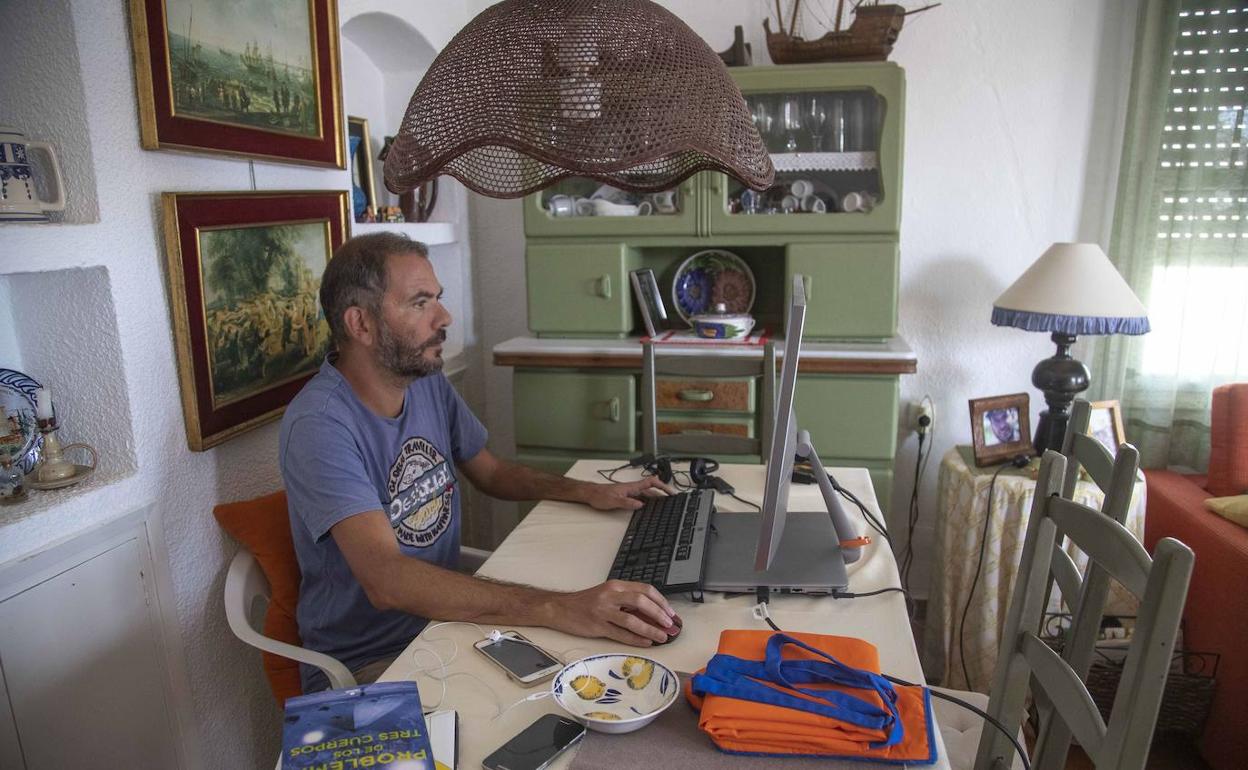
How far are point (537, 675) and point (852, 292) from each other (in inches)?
68.3

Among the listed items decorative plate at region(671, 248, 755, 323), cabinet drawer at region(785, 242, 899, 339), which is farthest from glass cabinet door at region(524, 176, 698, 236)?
cabinet drawer at region(785, 242, 899, 339)

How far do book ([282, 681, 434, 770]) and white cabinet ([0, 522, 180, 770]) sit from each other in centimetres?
68

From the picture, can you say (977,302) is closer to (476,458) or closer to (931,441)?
(931,441)

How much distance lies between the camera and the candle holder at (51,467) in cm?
131

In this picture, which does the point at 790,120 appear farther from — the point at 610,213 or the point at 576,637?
the point at 576,637

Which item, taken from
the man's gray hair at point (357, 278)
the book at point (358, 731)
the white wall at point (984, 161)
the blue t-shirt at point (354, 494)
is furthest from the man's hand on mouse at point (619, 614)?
the white wall at point (984, 161)

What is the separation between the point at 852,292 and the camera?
7.91ft

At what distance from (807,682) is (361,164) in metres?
1.98

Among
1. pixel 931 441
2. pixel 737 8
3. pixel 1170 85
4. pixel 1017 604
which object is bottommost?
pixel 931 441

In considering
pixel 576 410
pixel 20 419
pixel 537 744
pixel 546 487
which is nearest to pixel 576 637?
pixel 537 744

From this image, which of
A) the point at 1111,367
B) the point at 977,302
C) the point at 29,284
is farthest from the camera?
the point at 977,302

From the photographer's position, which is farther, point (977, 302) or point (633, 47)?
point (977, 302)

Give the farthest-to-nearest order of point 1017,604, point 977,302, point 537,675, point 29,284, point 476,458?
point 977,302 < point 476,458 < point 29,284 < point 1017,604 < point 537,675

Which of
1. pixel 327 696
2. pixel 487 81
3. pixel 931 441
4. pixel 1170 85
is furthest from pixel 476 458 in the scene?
pixel 1170 85
